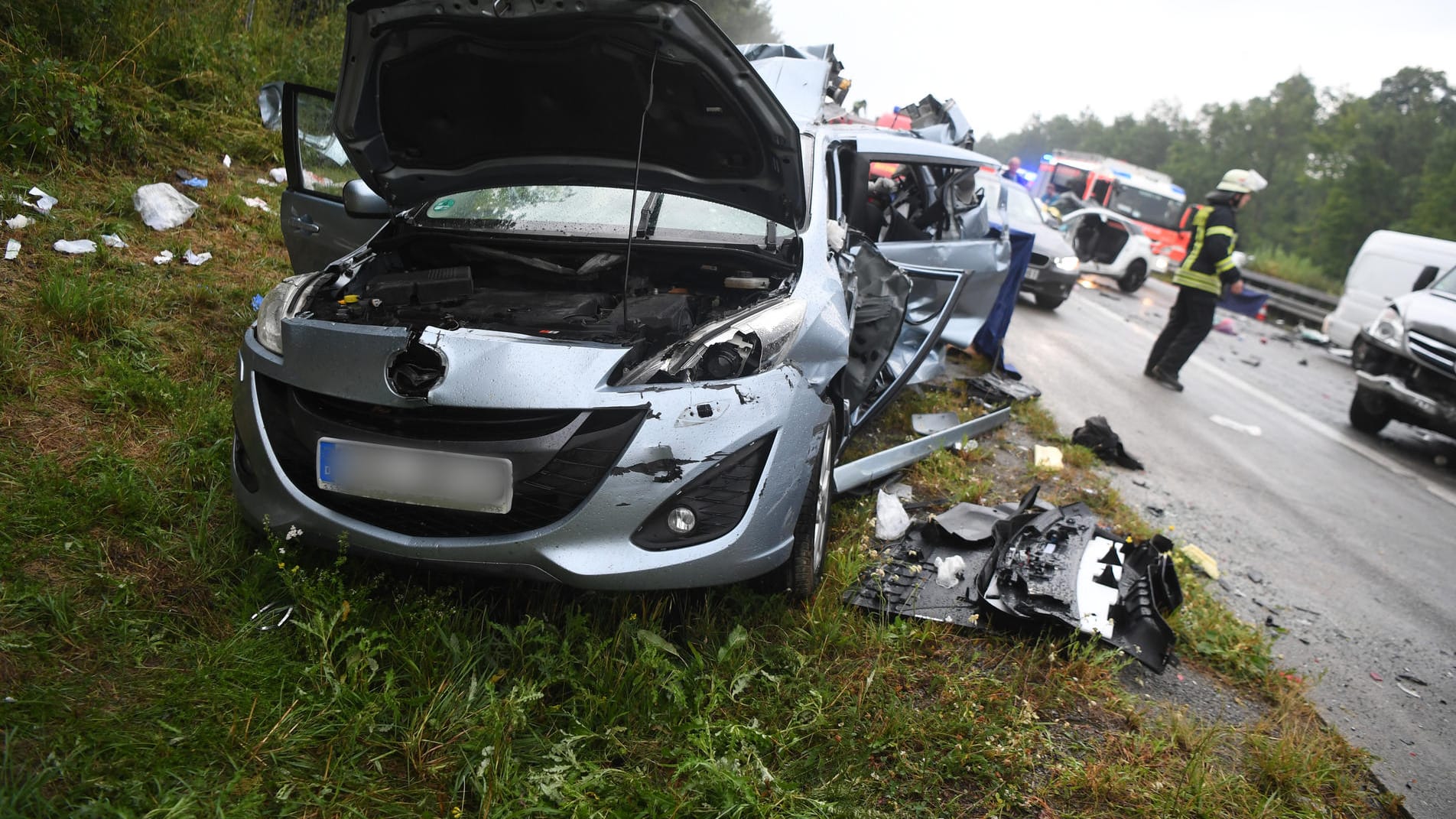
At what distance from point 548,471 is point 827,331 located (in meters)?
1.08

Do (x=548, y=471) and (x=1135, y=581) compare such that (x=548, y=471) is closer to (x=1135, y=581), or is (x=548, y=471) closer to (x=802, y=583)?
(x=802, y=583)

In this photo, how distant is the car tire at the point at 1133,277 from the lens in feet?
45.5

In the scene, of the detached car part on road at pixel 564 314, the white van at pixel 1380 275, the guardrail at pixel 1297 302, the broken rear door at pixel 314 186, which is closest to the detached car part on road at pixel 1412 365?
the white van at pixel 1380 275

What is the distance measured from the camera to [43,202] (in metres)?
4.51

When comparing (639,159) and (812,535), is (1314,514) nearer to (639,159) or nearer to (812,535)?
(812,535)

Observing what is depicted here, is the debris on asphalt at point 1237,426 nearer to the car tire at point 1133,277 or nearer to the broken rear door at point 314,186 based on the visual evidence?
the broken rear door at point 314,186

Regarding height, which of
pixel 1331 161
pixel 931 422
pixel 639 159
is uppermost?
pixel 1331 161

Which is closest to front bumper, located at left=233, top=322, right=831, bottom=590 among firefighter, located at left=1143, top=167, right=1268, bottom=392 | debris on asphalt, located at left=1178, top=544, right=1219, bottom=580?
debris on asphalt, located at left=1178, top=544, right=1219, bottom=580

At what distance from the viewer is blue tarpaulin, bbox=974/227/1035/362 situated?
596 cm

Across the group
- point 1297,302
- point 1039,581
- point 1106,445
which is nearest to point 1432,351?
point 1106,445

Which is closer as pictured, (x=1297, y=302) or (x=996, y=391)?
(x=996, y=391)

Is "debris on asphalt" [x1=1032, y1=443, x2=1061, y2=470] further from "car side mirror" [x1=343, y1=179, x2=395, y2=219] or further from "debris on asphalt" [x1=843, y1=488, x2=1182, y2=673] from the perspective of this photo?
"car side mirror" [x1=343, y1=179, x2=395, y2=219]

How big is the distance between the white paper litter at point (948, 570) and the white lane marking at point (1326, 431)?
15.6ft

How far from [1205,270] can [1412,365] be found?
1.69m
